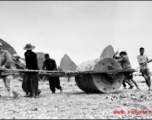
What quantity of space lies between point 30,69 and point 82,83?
2.00 meters

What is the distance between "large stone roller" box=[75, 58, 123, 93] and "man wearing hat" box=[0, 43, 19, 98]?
2.50 m

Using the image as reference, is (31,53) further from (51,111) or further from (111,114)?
(111,114)

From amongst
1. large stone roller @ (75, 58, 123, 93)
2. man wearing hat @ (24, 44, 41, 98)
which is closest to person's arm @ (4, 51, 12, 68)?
man wearing hat @ (24, 44, 41, 98)

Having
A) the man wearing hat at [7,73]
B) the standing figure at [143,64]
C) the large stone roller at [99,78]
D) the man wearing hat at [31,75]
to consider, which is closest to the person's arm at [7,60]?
the man wearing hat at [7,73]

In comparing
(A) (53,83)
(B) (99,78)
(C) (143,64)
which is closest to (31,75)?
(A) (53,83)

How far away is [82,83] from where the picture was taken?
340 inches

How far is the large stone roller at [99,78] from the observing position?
8.19m

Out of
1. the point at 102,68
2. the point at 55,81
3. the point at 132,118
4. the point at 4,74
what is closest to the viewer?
the point at 132,118

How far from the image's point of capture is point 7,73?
7285 millimetres

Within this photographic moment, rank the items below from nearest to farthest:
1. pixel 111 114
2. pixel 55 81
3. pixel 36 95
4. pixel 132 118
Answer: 1. pixel 132 118
2. pixel 111 114
3. pixel 36 95
4. pixel 55 81

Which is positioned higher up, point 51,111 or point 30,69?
point 30,69

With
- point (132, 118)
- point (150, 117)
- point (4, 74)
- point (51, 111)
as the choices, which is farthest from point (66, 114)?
point (4, 74)

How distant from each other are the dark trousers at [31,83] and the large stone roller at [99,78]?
5.47 ft

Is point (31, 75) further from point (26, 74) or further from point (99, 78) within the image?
point (99, 78)
